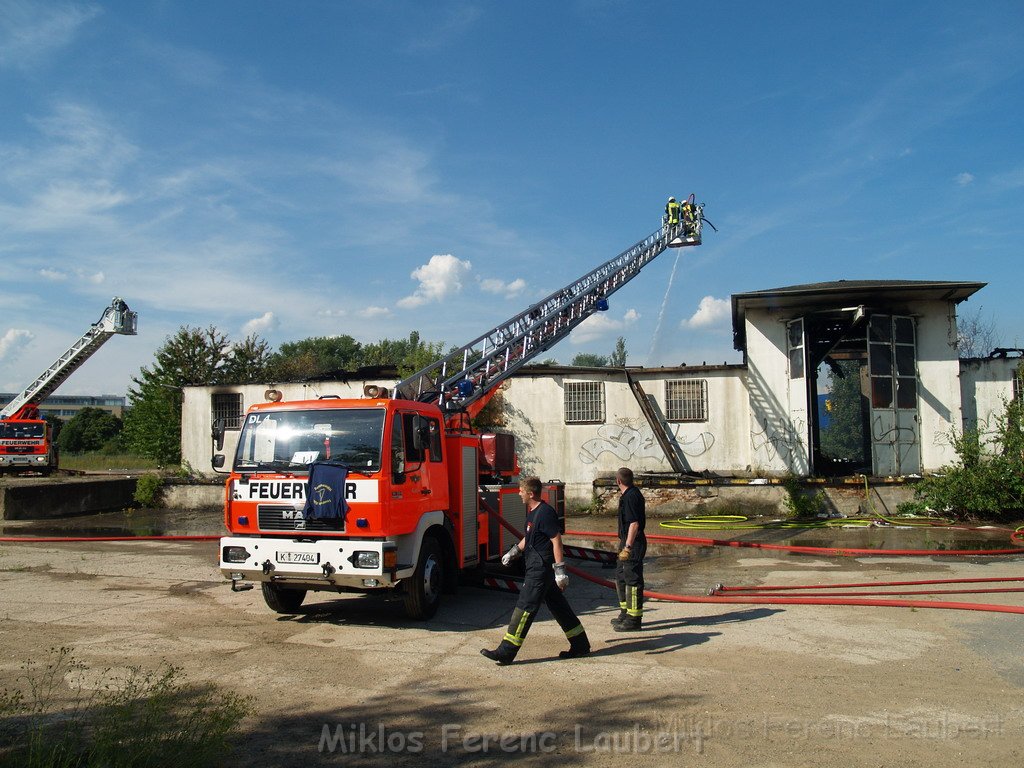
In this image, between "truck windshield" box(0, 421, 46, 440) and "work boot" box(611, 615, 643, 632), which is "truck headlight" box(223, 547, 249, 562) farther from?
"truck windshield" box(0, 421, 46, 440)

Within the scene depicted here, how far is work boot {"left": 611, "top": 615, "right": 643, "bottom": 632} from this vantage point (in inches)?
295

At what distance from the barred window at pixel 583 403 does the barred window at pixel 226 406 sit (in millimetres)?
10438

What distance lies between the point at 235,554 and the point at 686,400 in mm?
14609

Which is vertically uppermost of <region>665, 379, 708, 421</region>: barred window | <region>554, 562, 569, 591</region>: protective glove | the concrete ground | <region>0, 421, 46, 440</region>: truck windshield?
<region>665, 379, 708, 421</region>: barred window

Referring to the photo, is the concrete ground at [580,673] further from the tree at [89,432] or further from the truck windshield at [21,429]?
the tree at [89,432]

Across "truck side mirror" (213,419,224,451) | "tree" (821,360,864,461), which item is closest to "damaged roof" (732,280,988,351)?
"truck side mirror" (213,419,224,451)

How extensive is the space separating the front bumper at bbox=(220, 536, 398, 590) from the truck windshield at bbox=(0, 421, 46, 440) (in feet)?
82.6

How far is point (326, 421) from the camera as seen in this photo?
7.82 m

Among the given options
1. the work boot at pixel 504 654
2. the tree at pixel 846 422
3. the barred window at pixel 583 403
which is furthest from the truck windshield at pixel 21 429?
the tree at pixel 846 422

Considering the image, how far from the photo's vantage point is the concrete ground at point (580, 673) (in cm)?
458

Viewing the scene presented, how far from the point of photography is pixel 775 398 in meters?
19.1

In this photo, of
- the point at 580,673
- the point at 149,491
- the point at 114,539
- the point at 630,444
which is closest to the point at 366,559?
the point at 580,673

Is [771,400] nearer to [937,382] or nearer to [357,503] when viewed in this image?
[937,382]

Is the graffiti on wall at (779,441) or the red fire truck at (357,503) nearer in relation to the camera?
the red fire truck at (357,503)
